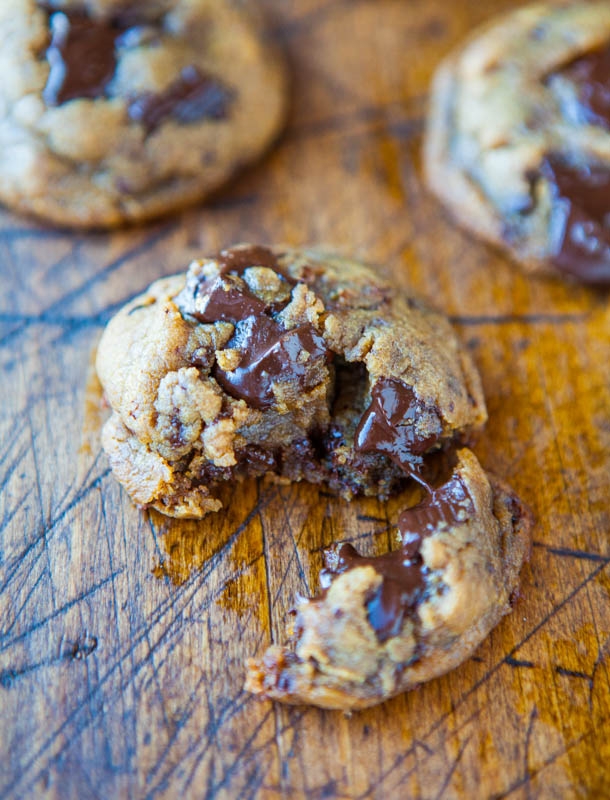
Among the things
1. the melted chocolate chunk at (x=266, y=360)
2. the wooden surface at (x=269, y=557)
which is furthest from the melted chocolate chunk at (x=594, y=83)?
the melted chocolate chunk at (x=266, y=360)

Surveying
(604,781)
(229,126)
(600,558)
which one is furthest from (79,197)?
(604,781)

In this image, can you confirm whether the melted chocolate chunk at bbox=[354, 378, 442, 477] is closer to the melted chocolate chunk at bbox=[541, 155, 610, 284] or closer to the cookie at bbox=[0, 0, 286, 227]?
the melted chocolate chunk at bbox=[541, 155, 610, 284]

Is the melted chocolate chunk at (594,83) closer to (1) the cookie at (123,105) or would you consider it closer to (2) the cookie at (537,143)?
(2) the cookie at (537,143)

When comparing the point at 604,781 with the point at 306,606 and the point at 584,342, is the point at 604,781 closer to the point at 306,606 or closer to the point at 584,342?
the point at 306,606

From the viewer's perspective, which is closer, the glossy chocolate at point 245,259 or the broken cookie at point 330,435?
the broken cookie at point 330,435

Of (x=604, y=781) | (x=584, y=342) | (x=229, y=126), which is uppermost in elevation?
(x=229, y=126)

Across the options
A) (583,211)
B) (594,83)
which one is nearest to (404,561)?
(583,211)

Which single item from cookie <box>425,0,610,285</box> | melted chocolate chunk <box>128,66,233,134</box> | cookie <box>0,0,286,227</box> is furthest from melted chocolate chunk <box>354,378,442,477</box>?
melted chocolate chunk <box>128,66,233,134</box>
